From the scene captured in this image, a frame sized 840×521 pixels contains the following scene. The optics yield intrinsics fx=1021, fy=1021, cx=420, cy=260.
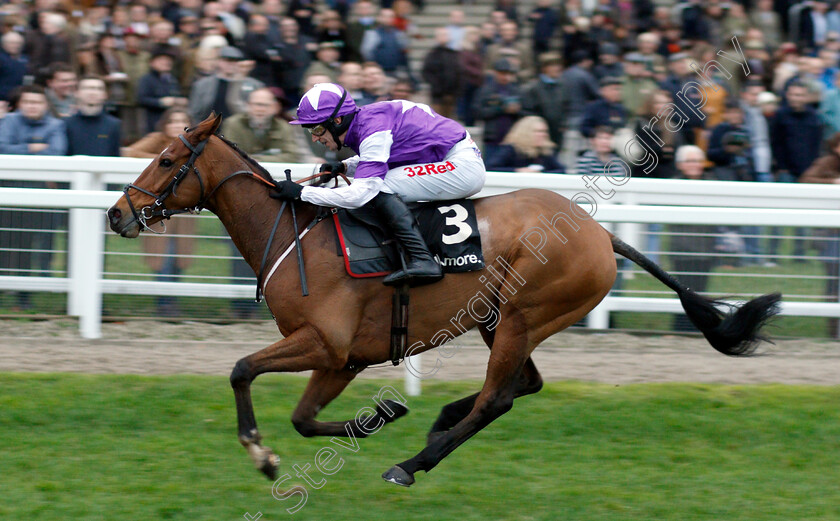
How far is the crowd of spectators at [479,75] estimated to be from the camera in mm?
7336

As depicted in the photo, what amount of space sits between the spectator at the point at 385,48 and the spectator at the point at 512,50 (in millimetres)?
823

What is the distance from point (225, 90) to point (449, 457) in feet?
13.8

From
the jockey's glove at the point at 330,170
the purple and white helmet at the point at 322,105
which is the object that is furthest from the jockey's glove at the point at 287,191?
the purple and white helmet at the point at 322,105

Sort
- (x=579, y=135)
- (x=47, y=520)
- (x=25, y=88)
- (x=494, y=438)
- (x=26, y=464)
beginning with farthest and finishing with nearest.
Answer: (x=579, y=135) < (x=25, y=88) < (x=494, y=438) < (x=26, y=464) < (x=47, y=520)

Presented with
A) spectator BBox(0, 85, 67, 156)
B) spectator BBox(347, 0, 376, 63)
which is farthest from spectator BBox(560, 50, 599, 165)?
spectator BBox(0, 85, 67, 156)

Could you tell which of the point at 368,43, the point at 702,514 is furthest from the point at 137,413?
the point at 368,43

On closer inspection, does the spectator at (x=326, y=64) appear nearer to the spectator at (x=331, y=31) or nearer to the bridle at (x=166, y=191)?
the spectator at (x=331, y=31)

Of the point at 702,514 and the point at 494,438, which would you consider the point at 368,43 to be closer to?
the point at 494,438

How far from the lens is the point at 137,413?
17.1ft

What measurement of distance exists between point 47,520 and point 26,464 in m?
0.70

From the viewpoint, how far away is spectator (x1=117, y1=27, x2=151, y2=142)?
839cm

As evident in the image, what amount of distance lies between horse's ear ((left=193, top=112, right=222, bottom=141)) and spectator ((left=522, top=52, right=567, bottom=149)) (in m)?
4.30

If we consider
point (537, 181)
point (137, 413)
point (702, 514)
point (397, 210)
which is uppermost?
point (397, 210)

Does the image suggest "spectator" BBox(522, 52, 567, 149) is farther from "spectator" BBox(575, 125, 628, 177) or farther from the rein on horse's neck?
the rein on horse's neck
